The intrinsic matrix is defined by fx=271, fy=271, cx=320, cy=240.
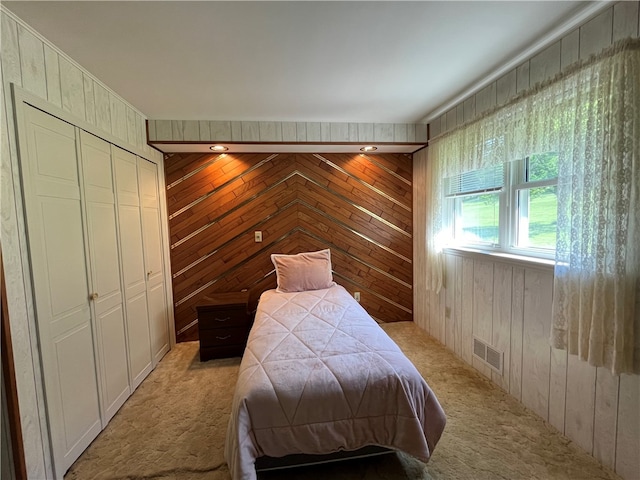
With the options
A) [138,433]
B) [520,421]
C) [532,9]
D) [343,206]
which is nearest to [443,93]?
[532,9]

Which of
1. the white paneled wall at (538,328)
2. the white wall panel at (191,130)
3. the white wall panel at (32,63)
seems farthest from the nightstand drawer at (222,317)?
the white paneled wall at (538,328)

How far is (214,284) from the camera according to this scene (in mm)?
3207

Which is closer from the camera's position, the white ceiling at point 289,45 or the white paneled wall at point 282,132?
→ the white ceiling at point 289,45

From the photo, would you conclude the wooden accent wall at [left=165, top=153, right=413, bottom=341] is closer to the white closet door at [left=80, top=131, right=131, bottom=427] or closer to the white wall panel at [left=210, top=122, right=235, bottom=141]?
the white wall panel at [left=210, top=122, right=235, bottom=141]

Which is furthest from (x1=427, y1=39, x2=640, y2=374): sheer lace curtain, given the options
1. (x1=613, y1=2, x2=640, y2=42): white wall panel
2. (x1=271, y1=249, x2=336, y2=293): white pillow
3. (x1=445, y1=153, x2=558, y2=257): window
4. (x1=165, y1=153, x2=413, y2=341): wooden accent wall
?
(x1=271, y1=249, x2=336, y2=293): white pillow

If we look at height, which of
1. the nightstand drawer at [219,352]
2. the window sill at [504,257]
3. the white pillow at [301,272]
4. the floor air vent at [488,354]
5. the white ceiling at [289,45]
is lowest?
the nightstand drawer at [219,352]

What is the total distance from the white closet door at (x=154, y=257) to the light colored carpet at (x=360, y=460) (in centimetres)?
56

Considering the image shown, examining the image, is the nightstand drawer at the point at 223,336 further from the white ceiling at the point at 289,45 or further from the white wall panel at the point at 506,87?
the white wall panel at the point at 506,87

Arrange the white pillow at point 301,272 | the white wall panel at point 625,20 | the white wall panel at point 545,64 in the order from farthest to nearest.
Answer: the white pillow at point 301,272
the white wall panel at point 545,64
the white wall panel at point 625,20

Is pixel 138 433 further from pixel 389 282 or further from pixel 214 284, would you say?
pixel 389 282

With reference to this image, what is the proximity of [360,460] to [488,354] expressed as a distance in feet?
4.65

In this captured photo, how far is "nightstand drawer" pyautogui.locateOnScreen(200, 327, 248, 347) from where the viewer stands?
8.92 feet

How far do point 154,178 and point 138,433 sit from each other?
224 centimetres

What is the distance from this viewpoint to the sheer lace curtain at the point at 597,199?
1.28m
